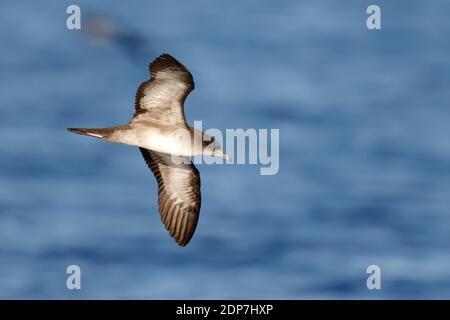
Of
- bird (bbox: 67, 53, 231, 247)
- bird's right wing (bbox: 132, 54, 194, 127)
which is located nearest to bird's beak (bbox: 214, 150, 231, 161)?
bird (bbox: 67, 53, 231, 247)

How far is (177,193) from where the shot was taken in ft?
70.8

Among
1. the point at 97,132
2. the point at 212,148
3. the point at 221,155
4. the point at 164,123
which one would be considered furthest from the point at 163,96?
the point at 221,155

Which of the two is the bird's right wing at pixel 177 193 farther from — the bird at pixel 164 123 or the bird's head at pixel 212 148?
the bird's head at pixel 212 148

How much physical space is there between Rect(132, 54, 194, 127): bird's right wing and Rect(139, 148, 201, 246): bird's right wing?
64.6 inches

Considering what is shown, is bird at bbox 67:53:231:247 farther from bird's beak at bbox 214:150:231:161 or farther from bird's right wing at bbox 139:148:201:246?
bird's right wing at bbox 139:148:201:246

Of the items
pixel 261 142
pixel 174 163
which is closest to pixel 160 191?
pixel 174 163

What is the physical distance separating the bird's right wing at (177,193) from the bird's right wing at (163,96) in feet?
5.38

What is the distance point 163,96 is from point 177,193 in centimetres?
245

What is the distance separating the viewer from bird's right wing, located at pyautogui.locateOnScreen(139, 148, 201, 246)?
2138 cm

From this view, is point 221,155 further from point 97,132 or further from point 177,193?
point 97,132

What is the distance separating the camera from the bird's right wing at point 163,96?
64.6 ft

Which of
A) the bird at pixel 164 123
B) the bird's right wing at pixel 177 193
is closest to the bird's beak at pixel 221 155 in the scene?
the bird at pixel 164 123

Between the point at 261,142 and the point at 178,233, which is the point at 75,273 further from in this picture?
the point at 261,142
